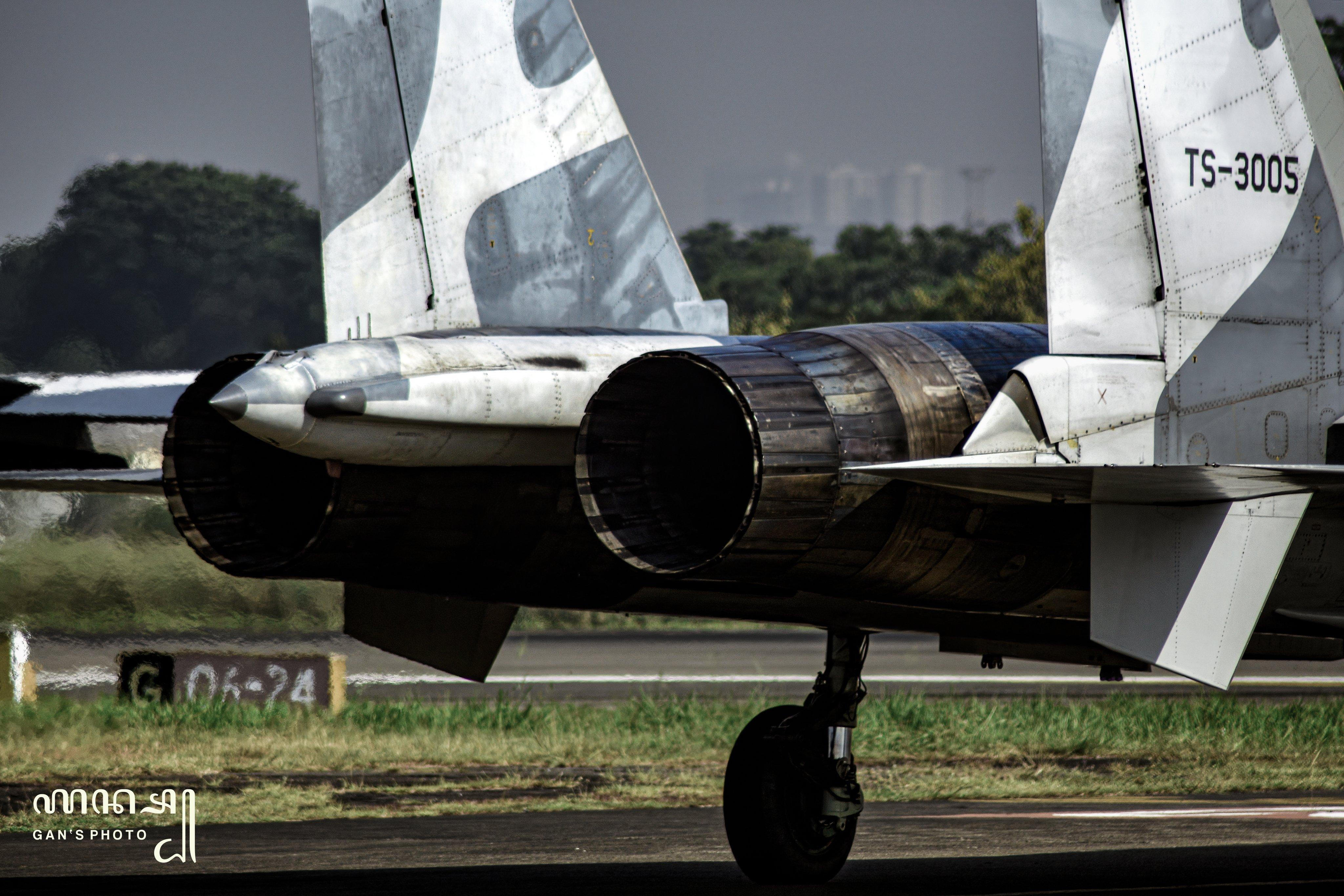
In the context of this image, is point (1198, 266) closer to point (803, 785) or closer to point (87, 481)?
point (803, 785)

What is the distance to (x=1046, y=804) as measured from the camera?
1217 cm

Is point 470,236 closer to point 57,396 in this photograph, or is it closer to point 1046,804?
point 57,396

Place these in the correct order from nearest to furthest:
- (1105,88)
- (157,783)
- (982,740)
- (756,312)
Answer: (1105,88) → (157,783) → (982,740) → (756,312)

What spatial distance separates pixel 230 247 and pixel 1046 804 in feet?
54.5

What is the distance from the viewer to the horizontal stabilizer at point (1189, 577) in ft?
19.0

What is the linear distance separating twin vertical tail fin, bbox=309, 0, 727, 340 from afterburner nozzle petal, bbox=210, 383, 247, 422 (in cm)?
154

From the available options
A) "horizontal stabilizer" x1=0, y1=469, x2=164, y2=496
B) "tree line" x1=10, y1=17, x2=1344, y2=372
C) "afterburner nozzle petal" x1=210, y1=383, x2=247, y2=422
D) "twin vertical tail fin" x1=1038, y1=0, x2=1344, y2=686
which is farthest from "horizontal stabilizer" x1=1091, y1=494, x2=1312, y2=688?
"tree line" x1=10, y1=17, x2=1344, y2=372

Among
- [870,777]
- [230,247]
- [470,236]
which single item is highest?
[230,247]

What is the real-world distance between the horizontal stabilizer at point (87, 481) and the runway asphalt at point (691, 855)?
6.48 feet

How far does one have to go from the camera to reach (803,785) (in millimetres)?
8016

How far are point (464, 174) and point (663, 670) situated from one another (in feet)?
56.6

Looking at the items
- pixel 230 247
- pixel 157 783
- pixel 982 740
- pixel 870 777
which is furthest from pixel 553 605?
pixel 230 247

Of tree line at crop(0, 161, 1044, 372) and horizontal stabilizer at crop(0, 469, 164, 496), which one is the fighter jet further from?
tree line at crop(0, 161, 1044, 372)

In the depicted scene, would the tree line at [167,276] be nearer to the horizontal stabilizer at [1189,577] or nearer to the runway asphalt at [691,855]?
the runway asphalt at [691,855]
